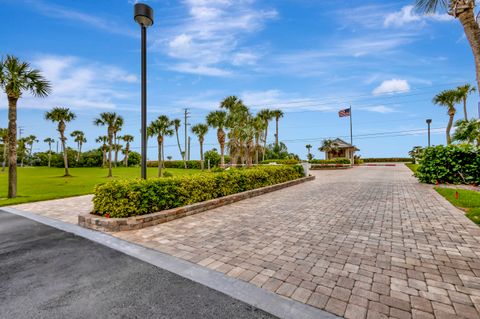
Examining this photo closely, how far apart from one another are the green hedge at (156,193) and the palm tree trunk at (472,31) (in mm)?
7178

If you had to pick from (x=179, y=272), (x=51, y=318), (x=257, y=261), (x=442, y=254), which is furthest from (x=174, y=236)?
(x=442, y=254)

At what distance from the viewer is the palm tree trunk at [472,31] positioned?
510cm

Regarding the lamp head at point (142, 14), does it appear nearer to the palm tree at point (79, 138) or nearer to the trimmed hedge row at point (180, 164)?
the trimmed hedge row at point (180, 164)

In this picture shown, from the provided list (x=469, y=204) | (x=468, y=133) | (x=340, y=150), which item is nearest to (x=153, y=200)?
(x=469, y=204)

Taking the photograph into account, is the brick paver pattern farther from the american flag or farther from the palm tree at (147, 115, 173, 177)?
the american flag

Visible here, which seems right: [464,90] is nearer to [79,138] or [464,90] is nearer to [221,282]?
[221,282]

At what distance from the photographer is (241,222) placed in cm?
543

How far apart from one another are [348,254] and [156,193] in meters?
4.38

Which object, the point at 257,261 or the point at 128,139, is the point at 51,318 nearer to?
the point at 257,261

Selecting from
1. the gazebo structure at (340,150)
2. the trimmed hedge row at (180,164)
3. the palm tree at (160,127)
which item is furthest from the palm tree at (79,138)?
the gazebo structure at (340,150)

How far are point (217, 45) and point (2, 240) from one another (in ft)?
35.9

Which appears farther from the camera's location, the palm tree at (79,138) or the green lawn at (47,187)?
the palm tree at (79,138)

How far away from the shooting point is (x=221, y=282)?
2.74m

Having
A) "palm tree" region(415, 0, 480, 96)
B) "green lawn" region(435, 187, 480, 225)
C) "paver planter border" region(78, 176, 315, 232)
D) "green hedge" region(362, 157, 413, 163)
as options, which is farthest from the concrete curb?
"green hedge" region(362, 157, 413, 163)
